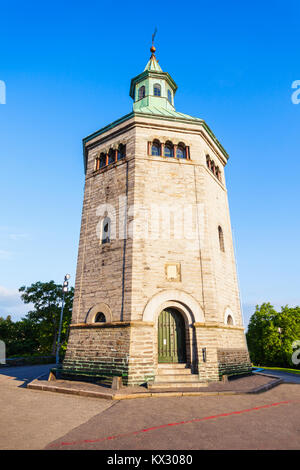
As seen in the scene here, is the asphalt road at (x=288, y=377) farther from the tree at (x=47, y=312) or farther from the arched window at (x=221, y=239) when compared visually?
the tree at (x=47, y=312)

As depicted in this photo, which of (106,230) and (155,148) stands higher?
(155,148)

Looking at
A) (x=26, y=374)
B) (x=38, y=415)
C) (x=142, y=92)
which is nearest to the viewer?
(x=38, y=415)

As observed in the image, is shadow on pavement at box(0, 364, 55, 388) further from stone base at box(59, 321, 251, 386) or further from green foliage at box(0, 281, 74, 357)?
green foliage at box(0, 281, 74, 357)

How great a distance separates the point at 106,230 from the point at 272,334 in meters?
30.8

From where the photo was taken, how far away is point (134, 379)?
973 centimetres

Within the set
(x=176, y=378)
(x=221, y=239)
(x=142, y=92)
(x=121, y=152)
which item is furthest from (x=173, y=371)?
(x=142, y=92)

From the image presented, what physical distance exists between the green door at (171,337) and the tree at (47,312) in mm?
22863

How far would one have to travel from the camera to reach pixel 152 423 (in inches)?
225

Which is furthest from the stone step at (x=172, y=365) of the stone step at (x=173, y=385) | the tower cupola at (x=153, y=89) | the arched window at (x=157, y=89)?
the arched window at (x=157, y=89)

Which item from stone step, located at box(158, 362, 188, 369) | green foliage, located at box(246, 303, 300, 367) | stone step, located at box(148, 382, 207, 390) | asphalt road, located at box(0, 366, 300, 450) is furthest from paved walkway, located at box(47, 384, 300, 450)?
green foliage, located at box(246, 303, 300, 367)

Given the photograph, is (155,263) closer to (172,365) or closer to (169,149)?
(172,365)

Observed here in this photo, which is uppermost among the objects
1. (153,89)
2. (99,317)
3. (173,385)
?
(153,89)

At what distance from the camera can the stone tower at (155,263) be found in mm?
10766

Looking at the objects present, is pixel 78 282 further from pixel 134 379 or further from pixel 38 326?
pixel 38 326
